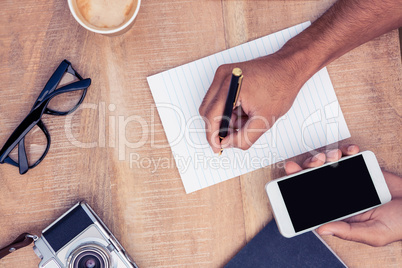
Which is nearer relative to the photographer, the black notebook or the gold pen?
the gold pen

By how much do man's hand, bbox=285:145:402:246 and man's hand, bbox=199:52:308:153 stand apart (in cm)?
11

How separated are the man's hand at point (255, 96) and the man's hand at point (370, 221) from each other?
0.34ft

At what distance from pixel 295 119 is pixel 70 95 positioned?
1.51ft

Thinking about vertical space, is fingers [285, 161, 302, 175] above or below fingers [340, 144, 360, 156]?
below

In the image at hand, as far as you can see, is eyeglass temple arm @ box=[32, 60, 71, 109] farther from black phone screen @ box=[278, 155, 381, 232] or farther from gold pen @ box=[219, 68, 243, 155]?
black phone screen @ box=[278, 155, 381, 232]

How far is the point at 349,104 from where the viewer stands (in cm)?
61

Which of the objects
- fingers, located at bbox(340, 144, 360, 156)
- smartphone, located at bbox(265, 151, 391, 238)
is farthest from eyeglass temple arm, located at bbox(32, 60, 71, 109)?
fingers, located at bbox(340, 144, 360, 156)

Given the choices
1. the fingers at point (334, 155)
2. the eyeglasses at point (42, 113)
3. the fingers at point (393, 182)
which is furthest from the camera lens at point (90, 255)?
the fingers at point (393, 182)

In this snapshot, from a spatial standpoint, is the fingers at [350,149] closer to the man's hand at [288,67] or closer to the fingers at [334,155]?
the fingers at [334,155]

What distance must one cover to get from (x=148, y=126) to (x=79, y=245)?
25 centimetres

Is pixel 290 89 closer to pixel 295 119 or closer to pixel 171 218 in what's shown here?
pixel 295 119

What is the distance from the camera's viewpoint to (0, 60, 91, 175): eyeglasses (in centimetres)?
57

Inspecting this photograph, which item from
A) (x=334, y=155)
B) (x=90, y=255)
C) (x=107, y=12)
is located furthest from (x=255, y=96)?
(x=90, y=255)

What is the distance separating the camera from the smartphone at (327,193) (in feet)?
1.86
